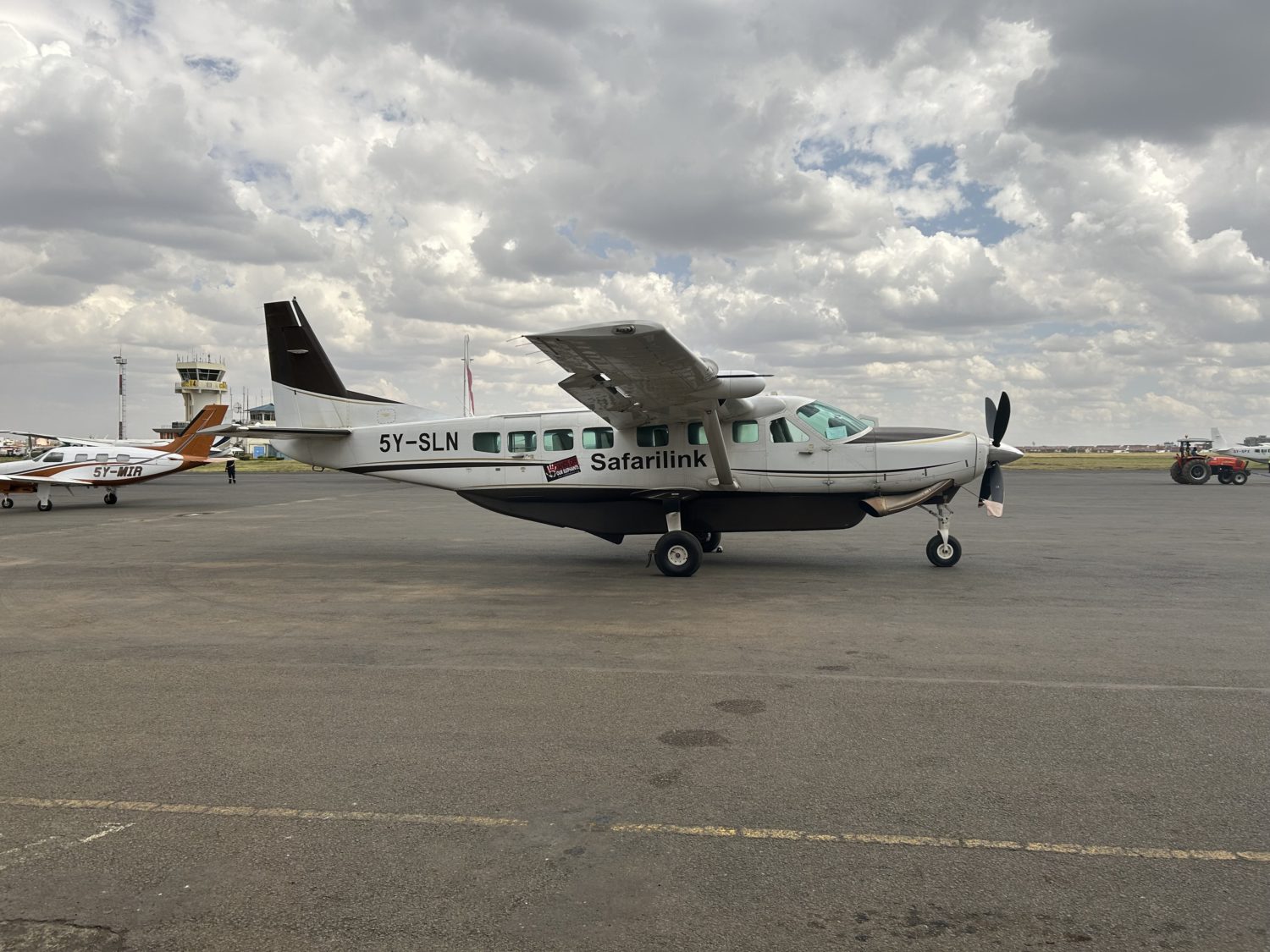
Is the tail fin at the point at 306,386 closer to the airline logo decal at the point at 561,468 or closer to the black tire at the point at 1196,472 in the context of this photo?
the airline logo decal at the point at 561,468

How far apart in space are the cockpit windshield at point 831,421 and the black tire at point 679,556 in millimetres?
2627

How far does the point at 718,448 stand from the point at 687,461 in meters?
0.88

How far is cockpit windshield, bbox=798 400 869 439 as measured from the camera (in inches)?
502

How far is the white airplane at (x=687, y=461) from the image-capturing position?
482 inches

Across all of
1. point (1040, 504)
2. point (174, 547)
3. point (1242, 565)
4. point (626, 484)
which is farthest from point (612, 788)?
point (1040, 504)

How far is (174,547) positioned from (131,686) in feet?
35.9

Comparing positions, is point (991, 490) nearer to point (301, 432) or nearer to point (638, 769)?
point (638, 769)

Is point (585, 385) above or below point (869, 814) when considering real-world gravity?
above

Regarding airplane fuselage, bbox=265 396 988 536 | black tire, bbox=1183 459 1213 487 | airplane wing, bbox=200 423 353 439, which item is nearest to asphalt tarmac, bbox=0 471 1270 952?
airplane fuselage, bbox=265 396 988 536

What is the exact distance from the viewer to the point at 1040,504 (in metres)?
26.4

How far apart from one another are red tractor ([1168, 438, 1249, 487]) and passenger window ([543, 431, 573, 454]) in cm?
3866

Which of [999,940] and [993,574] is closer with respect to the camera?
[999,940]

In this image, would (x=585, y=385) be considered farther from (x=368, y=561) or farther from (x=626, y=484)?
(x=368, y=561)

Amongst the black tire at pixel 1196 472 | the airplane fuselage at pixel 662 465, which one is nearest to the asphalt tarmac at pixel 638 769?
the airplane fuselage at pixel 662 465
